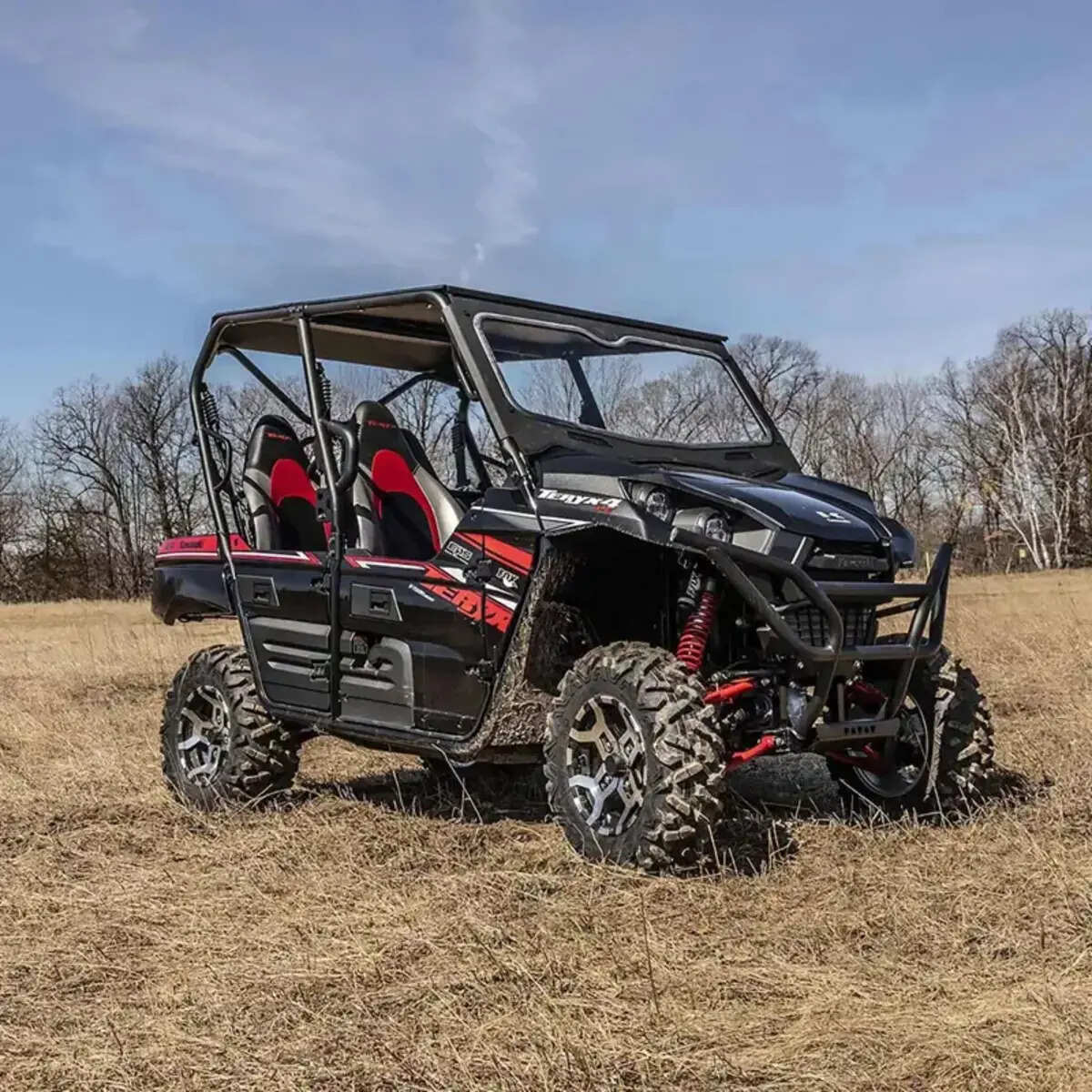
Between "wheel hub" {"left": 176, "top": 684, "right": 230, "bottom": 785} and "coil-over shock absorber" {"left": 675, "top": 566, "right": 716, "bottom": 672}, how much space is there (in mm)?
2654

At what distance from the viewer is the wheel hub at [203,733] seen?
668 centimetres

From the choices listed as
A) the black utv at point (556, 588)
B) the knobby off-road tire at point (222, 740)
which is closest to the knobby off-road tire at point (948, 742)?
the black utv at point (556, 588)

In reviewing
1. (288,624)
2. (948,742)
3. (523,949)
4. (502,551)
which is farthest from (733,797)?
(523,949)

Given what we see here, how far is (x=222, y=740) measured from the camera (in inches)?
263

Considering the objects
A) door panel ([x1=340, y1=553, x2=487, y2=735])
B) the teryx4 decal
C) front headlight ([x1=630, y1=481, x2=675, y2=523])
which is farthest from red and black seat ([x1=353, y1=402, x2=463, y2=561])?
front headlight ([x1=630, y1=481, x2=675, y2=523])

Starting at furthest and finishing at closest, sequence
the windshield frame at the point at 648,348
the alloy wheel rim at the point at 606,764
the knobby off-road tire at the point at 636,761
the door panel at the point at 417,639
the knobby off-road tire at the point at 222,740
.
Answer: the knobby off-road tire at the point at 222,740 < the windshield frame at the point at 648,348 < the door panel at the point at 417,639 < the alloy wheel rim at the point at 606,764 < the knobby off-road tire at the point at 636,761

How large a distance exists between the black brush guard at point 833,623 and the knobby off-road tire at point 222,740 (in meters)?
2.69

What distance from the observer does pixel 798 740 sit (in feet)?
16.1

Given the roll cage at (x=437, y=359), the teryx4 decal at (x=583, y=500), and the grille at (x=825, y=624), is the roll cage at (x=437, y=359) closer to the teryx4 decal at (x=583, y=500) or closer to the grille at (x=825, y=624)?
the teryx4 decal at (x=583, y=500)

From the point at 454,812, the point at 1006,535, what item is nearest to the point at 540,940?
the point at 454,812

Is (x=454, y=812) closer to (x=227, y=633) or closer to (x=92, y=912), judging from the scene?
(x=92, y=912)

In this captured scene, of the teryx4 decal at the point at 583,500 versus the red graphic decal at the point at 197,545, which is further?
the red graphic decal at the point at 197,545

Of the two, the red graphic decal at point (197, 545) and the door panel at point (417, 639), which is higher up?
the red graphic decal at point (197, 545)

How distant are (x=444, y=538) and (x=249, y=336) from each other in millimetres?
1566
